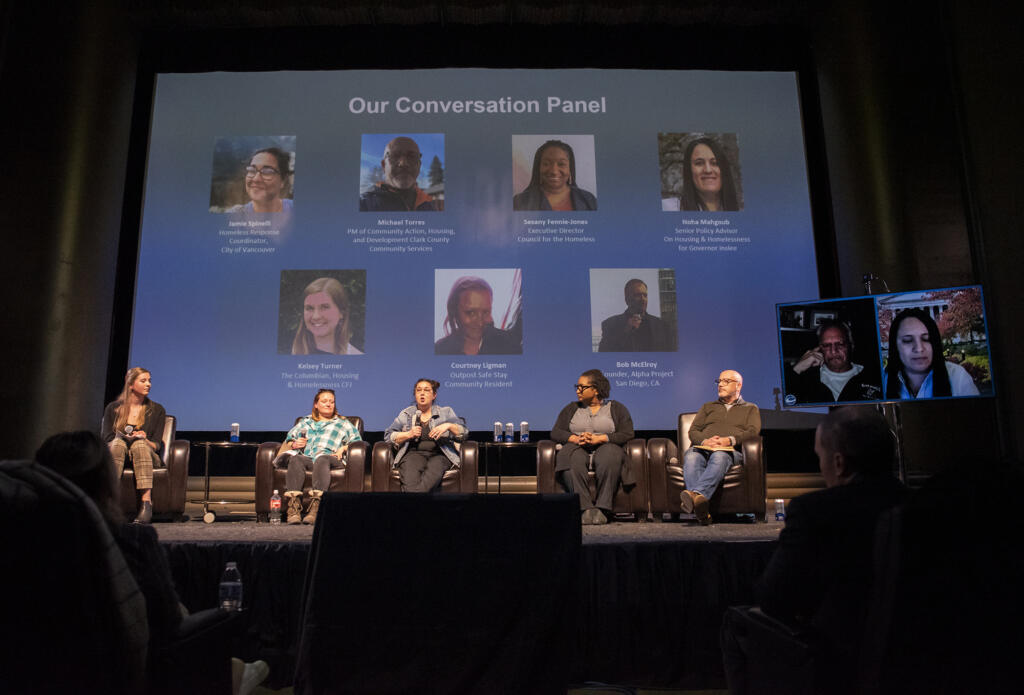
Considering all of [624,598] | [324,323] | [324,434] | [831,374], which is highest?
[324,323]

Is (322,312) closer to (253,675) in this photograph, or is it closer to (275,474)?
(275,474)

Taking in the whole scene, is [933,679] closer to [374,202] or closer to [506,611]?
[506,611]

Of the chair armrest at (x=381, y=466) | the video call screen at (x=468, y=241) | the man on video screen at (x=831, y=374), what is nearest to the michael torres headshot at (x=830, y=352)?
the man on video screen at (x=831, y=374)

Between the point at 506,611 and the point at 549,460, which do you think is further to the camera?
the point at 549,460

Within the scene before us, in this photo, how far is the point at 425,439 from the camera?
5.03m

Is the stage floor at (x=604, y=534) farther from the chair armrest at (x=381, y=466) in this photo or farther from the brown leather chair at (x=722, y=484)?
the chair armrest at (x=381, y=466)

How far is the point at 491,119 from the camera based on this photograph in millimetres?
6000

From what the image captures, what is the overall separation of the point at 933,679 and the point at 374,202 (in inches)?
207

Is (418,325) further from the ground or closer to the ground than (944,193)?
closer to the ground

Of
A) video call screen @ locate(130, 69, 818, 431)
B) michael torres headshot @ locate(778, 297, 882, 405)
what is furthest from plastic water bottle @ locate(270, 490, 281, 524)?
michael torres headshot @ locate(778, 297, 882, 405)

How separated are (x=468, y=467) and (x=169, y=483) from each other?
1972 mm

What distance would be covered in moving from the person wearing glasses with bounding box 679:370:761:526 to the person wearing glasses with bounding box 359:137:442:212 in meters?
2.63

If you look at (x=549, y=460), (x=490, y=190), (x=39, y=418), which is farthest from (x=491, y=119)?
(x=39, y=418)

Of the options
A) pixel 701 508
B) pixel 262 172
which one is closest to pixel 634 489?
pixel 701 508
